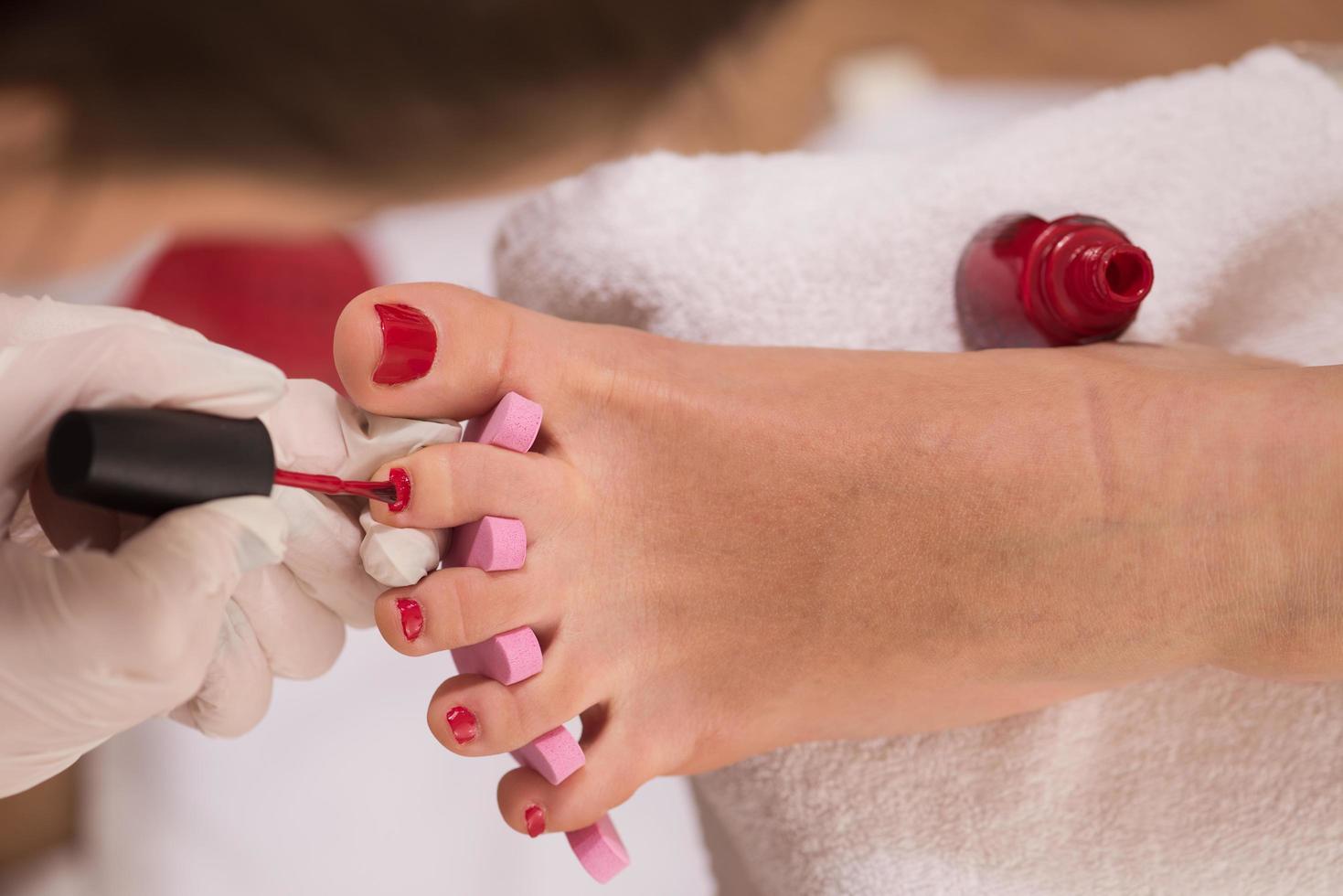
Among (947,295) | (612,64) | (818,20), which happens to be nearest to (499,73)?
(612,64)

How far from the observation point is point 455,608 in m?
0.61

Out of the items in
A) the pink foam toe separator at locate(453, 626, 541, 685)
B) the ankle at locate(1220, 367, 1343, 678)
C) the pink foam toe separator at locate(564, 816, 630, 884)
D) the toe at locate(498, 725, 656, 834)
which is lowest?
the pink foam toe separator at locate(564, 816, 630, 884)

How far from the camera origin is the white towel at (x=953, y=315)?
28.5 inches

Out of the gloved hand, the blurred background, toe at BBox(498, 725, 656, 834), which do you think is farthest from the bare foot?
the blurred background

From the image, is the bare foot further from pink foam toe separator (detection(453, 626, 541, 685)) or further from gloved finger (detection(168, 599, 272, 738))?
gloved finger (detection(168, 599, 272, 738))

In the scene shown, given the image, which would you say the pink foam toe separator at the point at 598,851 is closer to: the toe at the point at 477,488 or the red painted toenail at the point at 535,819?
the red painted toenail at the point at 535,819

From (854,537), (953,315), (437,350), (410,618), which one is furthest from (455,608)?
(953,315)

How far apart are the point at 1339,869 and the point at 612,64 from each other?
4.26ft

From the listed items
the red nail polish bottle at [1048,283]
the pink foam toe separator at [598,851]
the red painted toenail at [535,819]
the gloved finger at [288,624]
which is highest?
the red nail polish bottle at [1048,283]

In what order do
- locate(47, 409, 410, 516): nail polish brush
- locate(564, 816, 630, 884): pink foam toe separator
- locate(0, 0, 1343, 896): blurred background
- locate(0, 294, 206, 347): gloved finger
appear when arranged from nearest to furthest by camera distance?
locate(47, 409, 410, 516): nail polish brush, locate(0, 294, 206, 347): gloved finger, locate(564, 816, 630, 884): pink foam toe separator, locate(0, 0, 1343, 896): blurred background

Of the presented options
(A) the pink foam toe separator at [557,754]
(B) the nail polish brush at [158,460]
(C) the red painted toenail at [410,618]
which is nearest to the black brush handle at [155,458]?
(B) the nail polish brush at [158,460]

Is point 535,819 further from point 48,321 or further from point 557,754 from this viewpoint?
point 48,321

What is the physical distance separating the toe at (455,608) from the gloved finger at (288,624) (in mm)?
65

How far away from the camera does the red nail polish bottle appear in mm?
704
